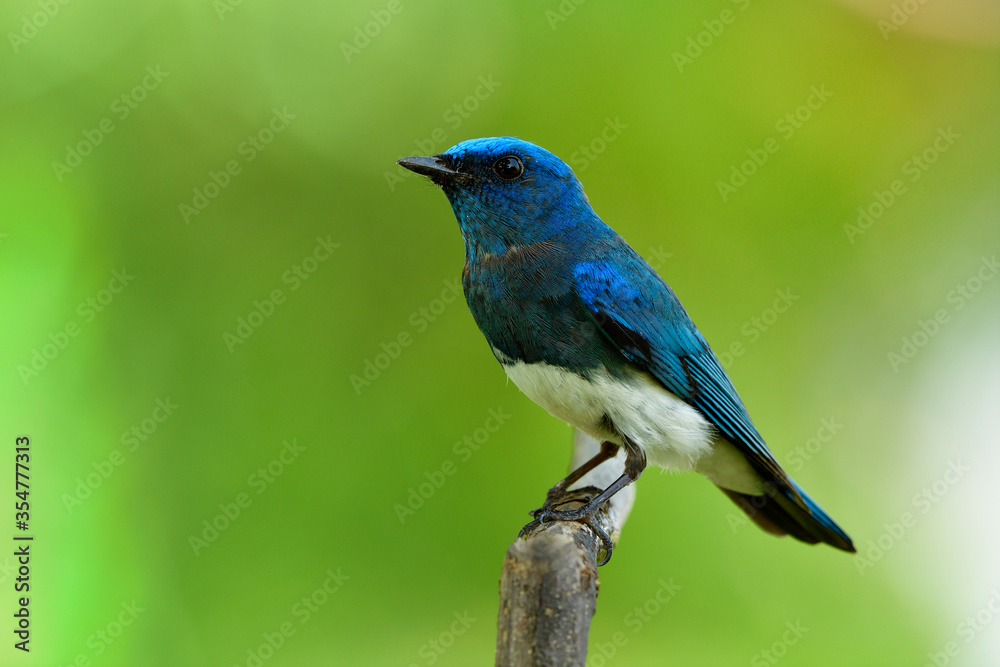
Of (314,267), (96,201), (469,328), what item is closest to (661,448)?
(469,328)

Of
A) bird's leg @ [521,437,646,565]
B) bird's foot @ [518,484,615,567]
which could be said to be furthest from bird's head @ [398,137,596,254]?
bird's foot @ [518,484,615,567]

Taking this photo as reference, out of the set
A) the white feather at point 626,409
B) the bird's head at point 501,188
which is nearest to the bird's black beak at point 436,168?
the bird's head at point 501,188

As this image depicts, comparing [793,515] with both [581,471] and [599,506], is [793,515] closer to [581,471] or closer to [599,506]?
[581,471]

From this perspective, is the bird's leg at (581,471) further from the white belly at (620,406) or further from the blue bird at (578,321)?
the white belly at (620,406)

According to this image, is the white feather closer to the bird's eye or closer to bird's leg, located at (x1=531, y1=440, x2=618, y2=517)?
bird's leg, located at (x1=531, y1=440, x2=618, y2=517)

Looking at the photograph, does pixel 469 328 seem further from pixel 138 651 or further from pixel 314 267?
pixel 138 651
